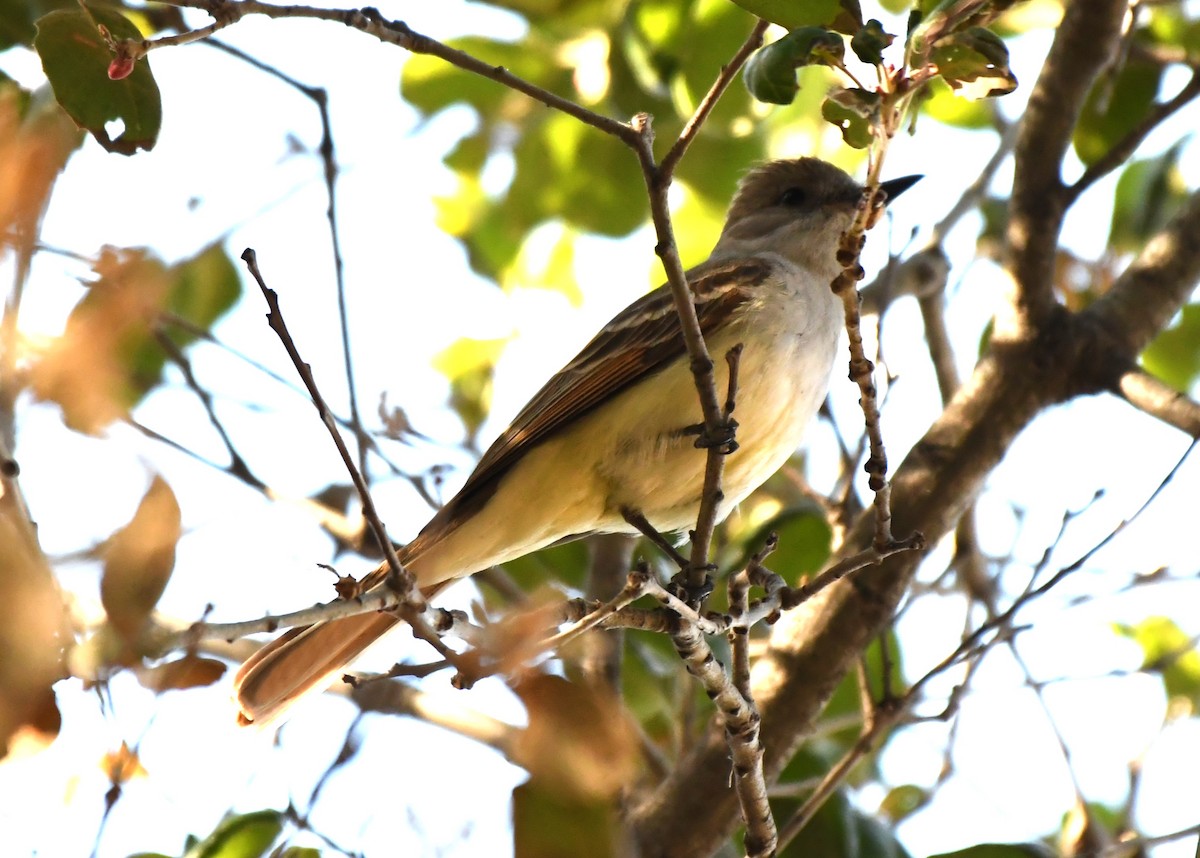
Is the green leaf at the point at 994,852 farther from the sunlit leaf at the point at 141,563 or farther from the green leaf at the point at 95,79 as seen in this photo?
the green leaf at the point at 95,79

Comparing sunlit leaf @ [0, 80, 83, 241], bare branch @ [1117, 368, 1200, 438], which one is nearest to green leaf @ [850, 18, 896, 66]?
sunlit leaf @ [0, 80, 83, 241]

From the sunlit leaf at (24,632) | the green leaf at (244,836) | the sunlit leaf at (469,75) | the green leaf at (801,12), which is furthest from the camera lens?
the sunlit leaf at (469,75)

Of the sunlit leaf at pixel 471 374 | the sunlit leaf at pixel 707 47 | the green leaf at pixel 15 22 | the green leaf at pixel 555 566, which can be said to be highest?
the sunlit leaf at pixel 471 374

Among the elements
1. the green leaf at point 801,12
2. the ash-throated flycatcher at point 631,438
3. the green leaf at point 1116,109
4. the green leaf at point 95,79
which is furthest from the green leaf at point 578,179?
the green leaf at point 801,12

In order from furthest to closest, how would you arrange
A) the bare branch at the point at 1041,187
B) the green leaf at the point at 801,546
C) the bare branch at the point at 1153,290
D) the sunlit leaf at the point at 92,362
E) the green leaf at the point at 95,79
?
the green leaf at the point at 801,546 < the bare branch at the point at 1153,290 < the bare branch at the point at 1041,187 < the green leaf at the point at 95,79 < the sunlit leaf at the point at 92,362

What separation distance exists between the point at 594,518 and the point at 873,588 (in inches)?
38.4

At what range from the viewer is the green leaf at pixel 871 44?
8.29 ft

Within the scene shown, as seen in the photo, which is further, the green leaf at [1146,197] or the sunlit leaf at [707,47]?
the green leaf at [1146,197]

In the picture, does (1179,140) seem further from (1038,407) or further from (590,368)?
(590,368)

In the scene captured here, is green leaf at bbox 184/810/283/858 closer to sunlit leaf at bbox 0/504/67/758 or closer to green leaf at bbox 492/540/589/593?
sunlit leaf at bbox 0/504/67/758

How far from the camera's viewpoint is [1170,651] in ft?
20.3

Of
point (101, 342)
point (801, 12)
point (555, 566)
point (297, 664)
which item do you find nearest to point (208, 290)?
point (555, 566)

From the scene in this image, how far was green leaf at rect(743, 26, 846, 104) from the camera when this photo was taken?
2588 millimetres

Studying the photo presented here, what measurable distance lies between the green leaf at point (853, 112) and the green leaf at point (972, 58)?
15 cm
